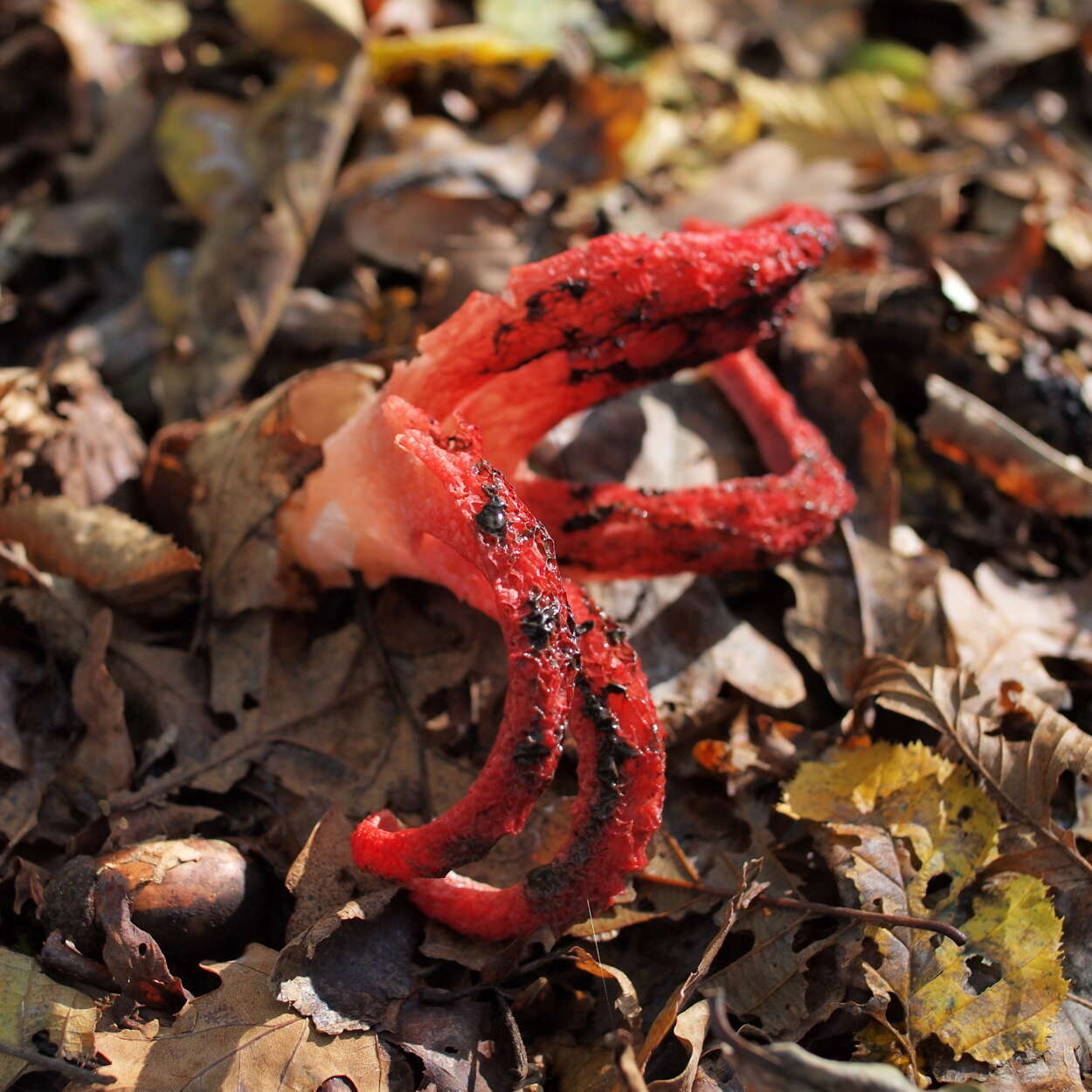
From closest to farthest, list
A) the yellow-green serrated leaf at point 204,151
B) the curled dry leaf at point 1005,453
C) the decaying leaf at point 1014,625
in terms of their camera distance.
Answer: the decaying leaf at point 1014,625, the curled dry leaf at point 1005,453, the yellow-green serrated leaf at point 204,151

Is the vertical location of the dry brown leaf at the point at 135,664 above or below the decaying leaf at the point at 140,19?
below

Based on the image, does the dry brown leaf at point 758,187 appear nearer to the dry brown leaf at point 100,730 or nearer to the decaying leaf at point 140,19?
the decaying leaf at point 140,19

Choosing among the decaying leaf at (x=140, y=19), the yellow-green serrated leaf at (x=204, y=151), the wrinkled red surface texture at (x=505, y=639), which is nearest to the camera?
the wrinkled red surface texture at (x=505, y=639)

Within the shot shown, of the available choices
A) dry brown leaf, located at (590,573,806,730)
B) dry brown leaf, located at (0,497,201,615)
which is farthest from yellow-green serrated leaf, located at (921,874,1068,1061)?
dry brown leaf, located at (0,497,201,615)

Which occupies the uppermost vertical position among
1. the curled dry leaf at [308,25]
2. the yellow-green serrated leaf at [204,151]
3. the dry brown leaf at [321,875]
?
the curled dry leaf at [308,25]

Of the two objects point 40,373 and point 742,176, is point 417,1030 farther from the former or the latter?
point 742,176

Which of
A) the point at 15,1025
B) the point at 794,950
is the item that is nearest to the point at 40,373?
the point at 15,1025

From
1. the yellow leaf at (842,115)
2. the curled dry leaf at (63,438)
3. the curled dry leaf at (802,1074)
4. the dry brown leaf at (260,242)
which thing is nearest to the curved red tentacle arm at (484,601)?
the curled dry leaf at (802,1074)
